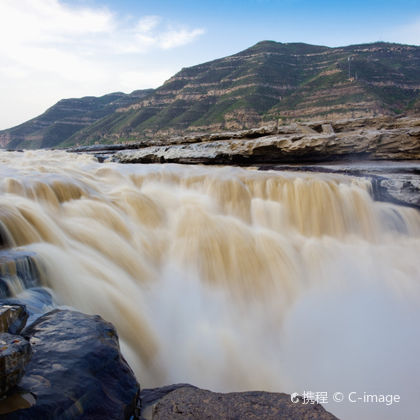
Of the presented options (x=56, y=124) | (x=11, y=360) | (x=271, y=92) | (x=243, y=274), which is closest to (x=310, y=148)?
(x=243, y=274)

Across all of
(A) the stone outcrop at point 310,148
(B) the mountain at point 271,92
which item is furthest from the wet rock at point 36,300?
(B) the mountain at point 271,92

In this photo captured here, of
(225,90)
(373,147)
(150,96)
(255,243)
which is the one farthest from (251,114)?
(255,243)

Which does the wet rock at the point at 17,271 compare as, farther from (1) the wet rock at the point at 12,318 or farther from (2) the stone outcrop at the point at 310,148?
(2) the stone outcrop at the point at 310,148

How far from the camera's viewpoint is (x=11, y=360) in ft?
4.05

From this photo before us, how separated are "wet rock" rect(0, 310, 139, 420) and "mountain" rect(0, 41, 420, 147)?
46927 millimetres

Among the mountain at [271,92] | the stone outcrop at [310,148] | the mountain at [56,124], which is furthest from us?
the mountain at [56,124]

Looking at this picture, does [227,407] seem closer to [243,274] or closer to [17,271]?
[17,271]

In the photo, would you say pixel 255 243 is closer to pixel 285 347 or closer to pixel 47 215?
pixel 285 347

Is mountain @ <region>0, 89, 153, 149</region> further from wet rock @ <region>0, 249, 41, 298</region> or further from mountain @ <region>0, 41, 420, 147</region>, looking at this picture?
wet rock @ <region>0, 249, 41, 298</region>

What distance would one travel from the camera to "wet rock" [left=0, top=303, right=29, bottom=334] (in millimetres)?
1498

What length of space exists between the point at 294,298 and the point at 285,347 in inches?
39.2

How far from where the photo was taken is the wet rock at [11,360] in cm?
122

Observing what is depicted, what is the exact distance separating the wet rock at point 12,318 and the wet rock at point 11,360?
0.62 feet

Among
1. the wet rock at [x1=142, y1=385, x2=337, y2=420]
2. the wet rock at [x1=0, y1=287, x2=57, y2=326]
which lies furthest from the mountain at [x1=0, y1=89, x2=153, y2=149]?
the wet rock at [x1=142, y1=385, x2=337, y2=420]
